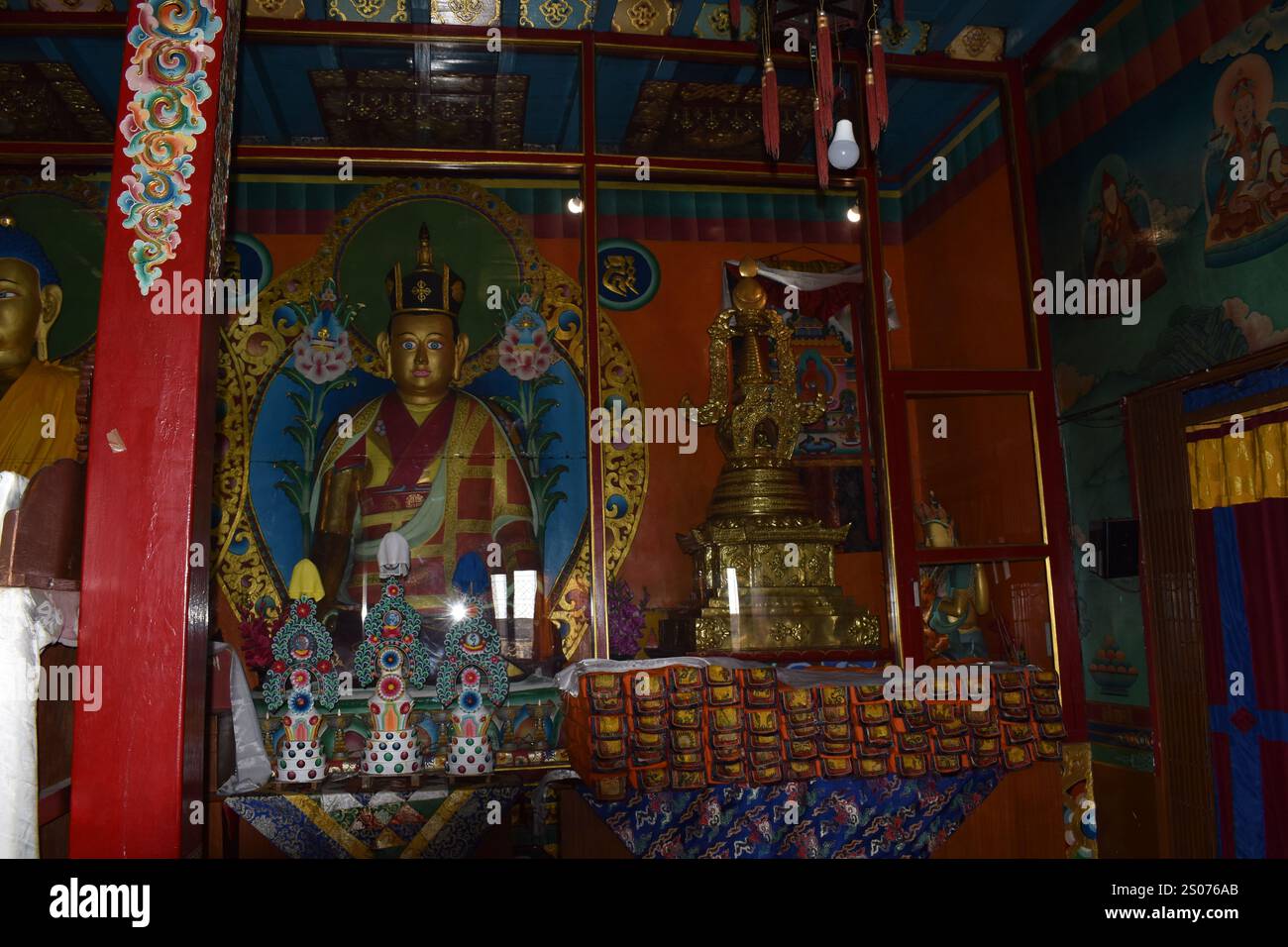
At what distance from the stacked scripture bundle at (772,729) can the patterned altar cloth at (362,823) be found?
0.88 m

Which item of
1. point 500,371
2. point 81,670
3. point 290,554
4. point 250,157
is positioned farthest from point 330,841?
point 250,157

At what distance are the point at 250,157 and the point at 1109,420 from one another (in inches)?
160

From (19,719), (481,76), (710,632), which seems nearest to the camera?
(19,719)

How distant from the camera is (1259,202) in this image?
11.3 ft

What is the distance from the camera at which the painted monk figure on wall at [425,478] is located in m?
5.02

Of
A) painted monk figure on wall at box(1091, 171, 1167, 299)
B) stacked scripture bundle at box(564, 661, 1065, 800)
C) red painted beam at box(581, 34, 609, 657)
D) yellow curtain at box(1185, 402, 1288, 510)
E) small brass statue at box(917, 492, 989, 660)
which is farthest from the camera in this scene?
small brass statue at box(917, 492, 989, 660)

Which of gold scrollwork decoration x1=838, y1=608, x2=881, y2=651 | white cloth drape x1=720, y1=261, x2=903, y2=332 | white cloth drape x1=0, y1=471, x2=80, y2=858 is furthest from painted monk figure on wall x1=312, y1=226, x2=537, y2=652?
white cloth drape x1=0, y1=471, x2=80, y2=858

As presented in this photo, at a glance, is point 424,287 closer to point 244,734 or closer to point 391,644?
point 391,644

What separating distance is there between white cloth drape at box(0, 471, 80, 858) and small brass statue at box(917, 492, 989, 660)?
395 centimetres

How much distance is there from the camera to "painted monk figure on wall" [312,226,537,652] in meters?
5.02

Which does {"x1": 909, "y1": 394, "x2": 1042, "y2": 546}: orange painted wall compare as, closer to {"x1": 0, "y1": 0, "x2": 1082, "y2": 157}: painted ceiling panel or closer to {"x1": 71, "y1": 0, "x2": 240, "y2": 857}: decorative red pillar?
{"x1": 0, "y1": 0, "x2": 1082, "y2": 157}: painted ceiling panel

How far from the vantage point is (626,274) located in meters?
5.57

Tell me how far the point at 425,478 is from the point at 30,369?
2134 mm

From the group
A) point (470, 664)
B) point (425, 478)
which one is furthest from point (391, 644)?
point (425, 478)
